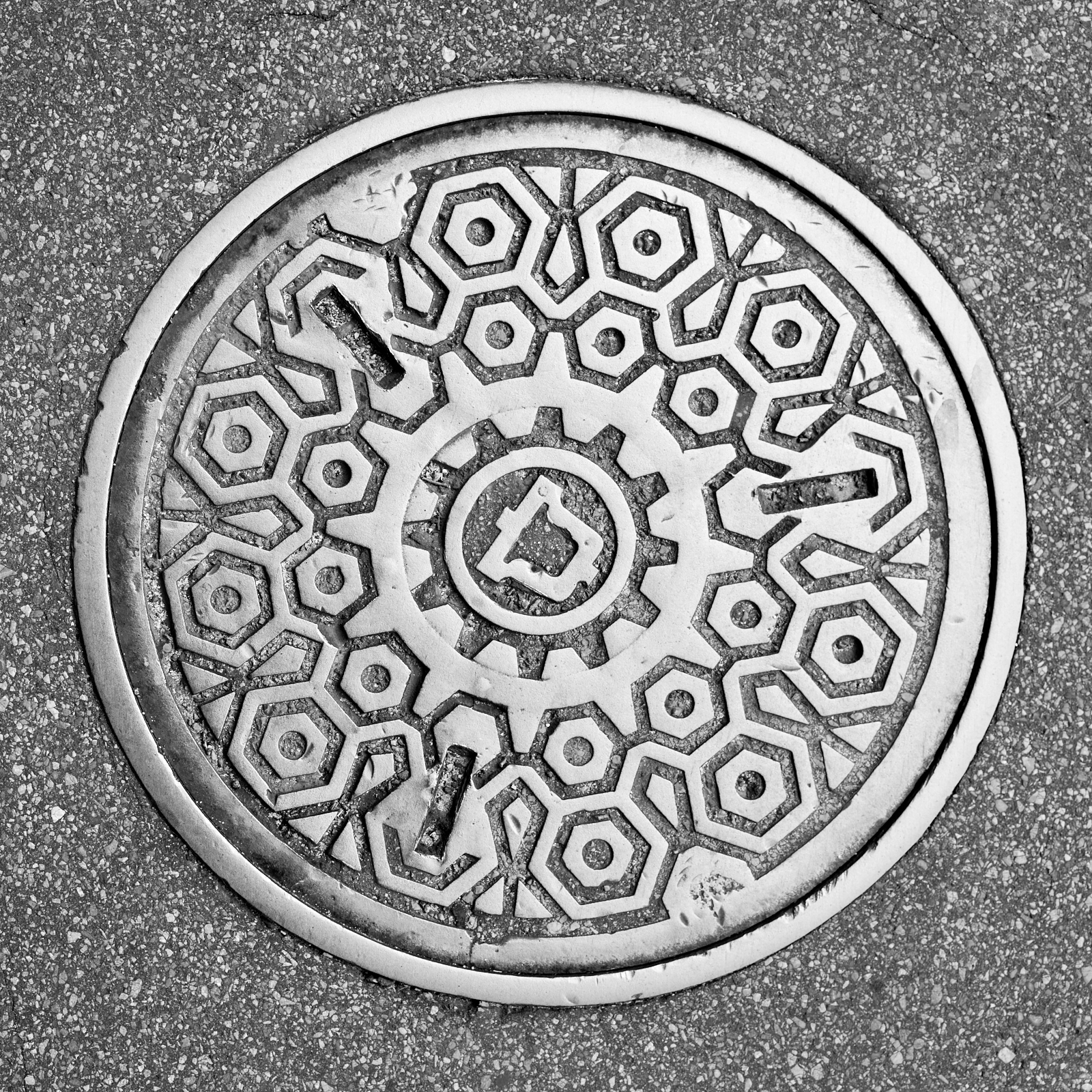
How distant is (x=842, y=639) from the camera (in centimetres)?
157

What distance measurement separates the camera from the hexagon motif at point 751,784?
1.57m

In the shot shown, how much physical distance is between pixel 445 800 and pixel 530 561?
1.29ft

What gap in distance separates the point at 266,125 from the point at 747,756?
1240 millimetres

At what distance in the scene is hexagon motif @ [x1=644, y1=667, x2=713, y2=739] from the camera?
5.14ft

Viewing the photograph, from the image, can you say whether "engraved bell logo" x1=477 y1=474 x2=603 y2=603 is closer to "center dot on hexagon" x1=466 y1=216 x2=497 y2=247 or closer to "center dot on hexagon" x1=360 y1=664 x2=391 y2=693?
"center dot on hexagon" x1=360 y1=664 x2=391 y2=693

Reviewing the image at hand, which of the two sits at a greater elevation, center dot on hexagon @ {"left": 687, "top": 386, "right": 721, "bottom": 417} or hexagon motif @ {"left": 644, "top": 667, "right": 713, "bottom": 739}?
center dot on hexagon @ {"left": 687, "top": 386, "right": 721, "bottom": 417}

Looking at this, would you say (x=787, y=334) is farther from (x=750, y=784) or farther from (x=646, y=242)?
(x=750, y=784)

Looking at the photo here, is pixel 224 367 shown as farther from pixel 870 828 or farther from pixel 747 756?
pixel 870 828

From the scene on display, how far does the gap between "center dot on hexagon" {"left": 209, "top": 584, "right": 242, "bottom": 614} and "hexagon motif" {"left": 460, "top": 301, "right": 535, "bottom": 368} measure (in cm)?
53

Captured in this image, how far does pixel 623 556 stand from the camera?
1.57 meters

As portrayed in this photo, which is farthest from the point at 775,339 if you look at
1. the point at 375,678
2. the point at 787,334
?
the point at 375,678

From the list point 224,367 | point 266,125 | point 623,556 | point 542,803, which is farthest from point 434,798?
point 266,125

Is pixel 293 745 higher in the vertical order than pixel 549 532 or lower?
lower

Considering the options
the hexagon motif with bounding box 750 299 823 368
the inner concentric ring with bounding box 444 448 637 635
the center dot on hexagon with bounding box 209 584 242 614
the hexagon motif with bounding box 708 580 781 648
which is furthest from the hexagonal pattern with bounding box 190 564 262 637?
the hexagon motif with bounding box 750 299 823 368
